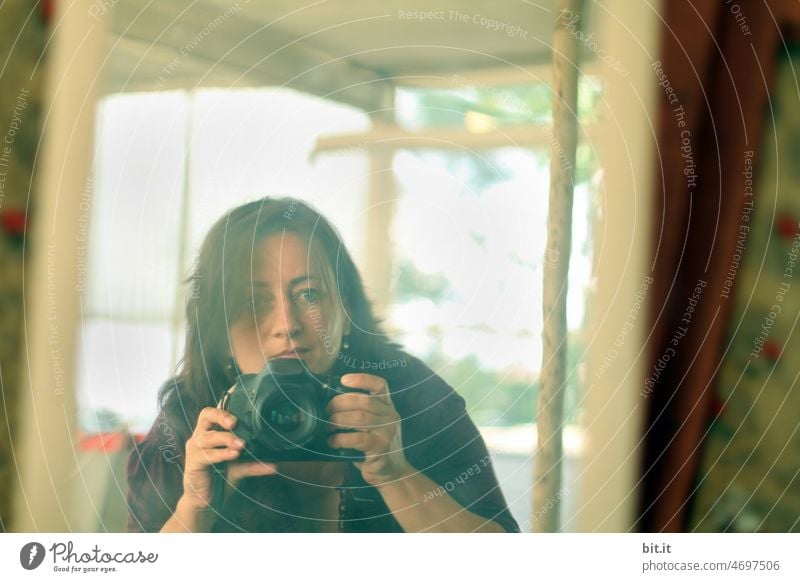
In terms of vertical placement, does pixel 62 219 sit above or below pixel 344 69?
below

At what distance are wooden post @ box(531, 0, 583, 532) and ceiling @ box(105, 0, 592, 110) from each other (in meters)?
0.02

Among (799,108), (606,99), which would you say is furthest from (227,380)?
(799,108)

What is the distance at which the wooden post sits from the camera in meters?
0.63

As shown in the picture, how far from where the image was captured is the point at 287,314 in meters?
0.62

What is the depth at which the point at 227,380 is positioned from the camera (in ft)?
2.04

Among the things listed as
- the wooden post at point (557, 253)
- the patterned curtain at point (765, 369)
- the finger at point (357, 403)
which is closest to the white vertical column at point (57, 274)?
the finger at point (357, 403)

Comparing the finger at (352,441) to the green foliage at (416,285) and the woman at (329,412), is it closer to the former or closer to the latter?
the woman at (329,412)

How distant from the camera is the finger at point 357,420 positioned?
2.04 feet

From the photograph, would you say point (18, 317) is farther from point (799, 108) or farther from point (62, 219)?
point (799, 108)

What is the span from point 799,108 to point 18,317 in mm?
628

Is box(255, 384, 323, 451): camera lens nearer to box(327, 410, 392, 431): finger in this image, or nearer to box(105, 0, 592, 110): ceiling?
box(327, 410, 392, 431): finger
